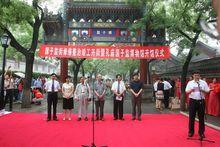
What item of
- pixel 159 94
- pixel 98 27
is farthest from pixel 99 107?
pixel 98 27

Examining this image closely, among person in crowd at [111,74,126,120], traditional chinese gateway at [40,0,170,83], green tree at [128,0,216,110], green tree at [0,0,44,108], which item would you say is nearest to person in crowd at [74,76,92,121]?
person in crowd at [111,74,126,120]

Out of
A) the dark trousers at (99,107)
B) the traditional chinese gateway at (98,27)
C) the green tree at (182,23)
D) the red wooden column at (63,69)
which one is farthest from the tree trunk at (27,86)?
the green tree at (182,23)

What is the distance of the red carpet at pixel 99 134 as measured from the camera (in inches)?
347

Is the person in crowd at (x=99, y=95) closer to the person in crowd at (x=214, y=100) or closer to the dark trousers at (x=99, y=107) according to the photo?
the dark trousers at (x=99, y=107)

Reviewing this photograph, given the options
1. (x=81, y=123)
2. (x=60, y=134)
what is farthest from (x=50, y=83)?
(x=60, y=134)

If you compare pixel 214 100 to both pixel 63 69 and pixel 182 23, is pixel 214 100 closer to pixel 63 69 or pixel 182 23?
pixel 182 23

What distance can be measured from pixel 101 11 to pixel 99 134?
13381 millimetres

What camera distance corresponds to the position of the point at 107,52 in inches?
768

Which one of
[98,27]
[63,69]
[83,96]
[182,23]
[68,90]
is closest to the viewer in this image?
[68,90]

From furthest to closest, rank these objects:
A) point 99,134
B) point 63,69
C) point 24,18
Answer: point 63,69
point 24,18
point 99,134

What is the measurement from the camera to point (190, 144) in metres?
8.78

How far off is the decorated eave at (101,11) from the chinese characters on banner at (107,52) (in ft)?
11.6

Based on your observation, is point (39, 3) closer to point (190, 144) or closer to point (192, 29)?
point (192, 29)

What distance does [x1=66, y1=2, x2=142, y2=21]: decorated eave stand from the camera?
2219cm
